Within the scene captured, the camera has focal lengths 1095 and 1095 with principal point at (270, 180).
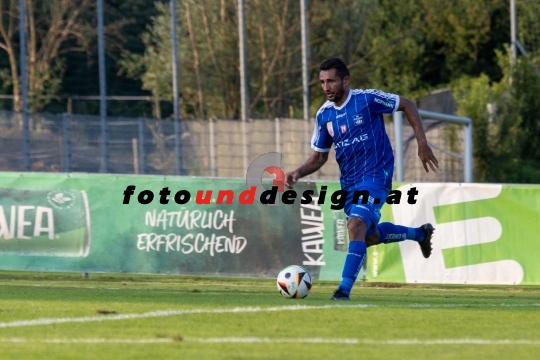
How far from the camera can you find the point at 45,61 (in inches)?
1773

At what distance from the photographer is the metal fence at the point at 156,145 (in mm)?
22812

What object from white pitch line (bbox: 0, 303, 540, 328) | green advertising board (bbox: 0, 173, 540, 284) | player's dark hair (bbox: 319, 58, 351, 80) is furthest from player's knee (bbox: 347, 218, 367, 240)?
green advertising board (bbox: 0, 173, 540, 284)

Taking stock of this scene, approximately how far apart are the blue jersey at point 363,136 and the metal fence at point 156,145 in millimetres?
13328

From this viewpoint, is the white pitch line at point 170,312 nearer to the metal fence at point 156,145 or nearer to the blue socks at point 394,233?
the blue socks at point 394,233

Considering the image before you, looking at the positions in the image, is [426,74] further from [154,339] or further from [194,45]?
[154,339]

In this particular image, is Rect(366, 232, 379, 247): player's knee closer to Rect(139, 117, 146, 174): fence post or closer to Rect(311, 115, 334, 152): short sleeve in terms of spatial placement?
Rect(311, 115, 334, 152): short sleeve

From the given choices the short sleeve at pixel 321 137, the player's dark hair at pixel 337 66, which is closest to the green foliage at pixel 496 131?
the short sleeve at pixel 321 137

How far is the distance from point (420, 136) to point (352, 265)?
1.38m

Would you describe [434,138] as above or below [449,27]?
below

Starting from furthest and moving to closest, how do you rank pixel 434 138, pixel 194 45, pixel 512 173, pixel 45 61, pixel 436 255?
pixel 45 61, pixel 194 45, pixel 512 173, pixel 434 138, pixel 436 255

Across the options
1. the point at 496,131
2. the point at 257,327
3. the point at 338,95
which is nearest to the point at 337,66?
the point at 338,95

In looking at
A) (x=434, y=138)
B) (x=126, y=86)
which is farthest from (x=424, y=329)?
(x=126, y=86)

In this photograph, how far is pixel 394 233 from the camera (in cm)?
1052

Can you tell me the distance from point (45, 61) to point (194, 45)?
932cm
